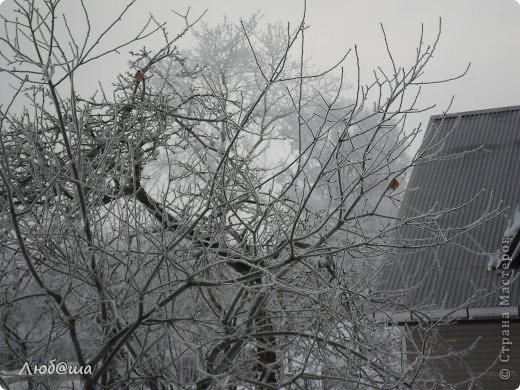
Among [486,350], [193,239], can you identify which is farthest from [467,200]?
[193,239]

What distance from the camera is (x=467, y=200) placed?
898 centimetres

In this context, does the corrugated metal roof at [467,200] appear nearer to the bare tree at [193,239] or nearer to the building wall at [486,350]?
the building wall at [486,350]

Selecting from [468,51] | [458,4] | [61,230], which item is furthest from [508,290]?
[61,230]

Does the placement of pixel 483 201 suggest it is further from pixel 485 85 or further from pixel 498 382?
pixel 485 85

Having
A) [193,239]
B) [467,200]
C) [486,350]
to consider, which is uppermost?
[467,200]

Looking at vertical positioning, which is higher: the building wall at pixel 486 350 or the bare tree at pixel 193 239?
the building wall at pixel 486 350

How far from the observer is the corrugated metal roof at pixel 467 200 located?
8109 mm

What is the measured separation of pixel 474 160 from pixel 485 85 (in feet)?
9.41

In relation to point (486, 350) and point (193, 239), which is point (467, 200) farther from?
point (193, 239)

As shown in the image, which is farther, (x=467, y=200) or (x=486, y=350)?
(x=467, y=200)

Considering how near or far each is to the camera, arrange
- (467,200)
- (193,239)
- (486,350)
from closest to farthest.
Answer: (193,239) < (486,350) < (467,200)

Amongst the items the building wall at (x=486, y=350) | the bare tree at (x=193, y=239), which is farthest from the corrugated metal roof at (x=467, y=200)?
the bare tree at (x=193, y=239)

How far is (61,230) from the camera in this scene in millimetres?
2914

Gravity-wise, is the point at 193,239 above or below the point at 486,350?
below
